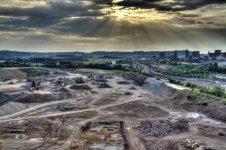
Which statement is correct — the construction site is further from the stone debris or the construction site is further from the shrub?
the shrub

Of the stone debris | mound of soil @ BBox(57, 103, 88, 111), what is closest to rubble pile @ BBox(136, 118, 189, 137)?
the stone debris

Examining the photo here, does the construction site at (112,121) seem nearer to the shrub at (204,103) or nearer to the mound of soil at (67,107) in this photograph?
the mound of soil at (67,107)

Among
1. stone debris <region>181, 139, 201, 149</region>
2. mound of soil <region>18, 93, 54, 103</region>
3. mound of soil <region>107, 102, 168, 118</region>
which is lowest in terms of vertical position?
mound of soil <region>107, 102, 168, 118</region>

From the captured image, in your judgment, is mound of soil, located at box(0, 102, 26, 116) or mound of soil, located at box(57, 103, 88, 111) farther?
mound of soil, located at box(57, 103, 88, 111)

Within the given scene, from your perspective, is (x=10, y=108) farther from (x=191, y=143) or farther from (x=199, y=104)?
(x=199, y=104)

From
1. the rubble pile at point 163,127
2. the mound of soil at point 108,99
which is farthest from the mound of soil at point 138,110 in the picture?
the rubble pile at point 163,127

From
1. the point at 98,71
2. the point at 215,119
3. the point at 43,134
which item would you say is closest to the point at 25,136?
the point at 43,134

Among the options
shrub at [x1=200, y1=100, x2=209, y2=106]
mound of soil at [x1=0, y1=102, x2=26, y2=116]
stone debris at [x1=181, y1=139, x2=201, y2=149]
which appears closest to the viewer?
stone debris at [x1=181, y1=139, x2=201, y2=149]

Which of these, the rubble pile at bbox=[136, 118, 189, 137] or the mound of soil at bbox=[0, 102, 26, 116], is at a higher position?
the mound of soil at bbox=[0, 102, 26, 116]

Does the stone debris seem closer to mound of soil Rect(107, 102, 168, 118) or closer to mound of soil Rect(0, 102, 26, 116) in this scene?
mound of soil Rect(107, 102, 168, 118)

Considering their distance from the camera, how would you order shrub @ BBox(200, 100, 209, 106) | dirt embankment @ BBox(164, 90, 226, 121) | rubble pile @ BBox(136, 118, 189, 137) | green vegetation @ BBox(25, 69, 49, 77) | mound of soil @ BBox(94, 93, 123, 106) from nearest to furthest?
rubble pile @ BBox(136, 118, 189, 137), dirt embankment @ BBox(164, 90, 226, 121), shrub @ BBox(200, 100, 209, 106), mound of soil @ BBox(94, 93, 123, 106), green vegetation @ BBox(25, 69, 49, 77)
